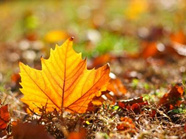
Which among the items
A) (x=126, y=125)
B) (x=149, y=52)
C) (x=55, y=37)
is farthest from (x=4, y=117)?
(x=55, y=37)

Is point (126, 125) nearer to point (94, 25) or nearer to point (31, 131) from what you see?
point (31, 131)

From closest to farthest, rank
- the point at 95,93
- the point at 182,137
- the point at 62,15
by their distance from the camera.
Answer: the point at 182,137 < the point at 95,93 < the point at 62,15

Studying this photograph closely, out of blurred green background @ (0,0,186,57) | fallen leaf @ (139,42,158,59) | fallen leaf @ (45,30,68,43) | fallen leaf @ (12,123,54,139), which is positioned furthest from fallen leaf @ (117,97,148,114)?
fallen leaf @ (45,30,68,43)

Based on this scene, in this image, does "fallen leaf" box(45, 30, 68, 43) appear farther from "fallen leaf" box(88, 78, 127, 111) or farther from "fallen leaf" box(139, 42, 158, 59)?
"fallen leaf" box(88, 78, 127, 111)

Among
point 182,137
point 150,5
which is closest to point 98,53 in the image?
point 182,137

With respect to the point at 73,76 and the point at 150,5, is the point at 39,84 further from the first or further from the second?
the point at 150,5
